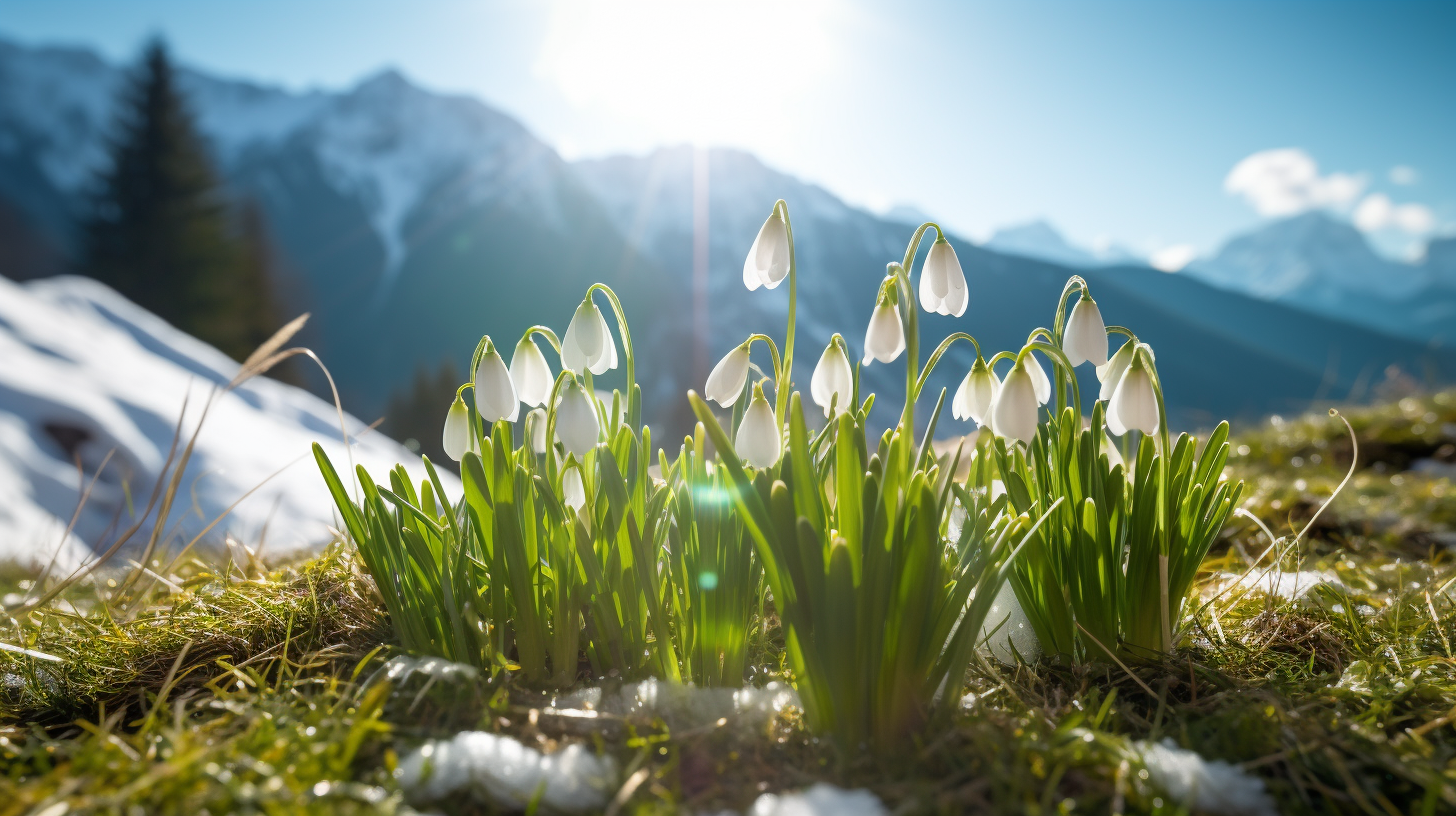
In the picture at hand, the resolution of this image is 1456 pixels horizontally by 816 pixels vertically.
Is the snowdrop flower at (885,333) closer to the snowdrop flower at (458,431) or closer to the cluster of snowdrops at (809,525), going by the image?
the cluster of snowdrops at (809,525)

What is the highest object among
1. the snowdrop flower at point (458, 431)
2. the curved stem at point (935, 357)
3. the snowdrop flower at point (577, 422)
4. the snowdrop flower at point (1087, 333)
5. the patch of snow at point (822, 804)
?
the snowdrop flower at point (1087, 333)

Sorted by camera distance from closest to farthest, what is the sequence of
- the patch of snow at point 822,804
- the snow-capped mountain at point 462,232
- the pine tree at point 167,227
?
the patch of snow at point 822,804, the pine tree at point 167,227, the snow-capped mountain at point 462,232

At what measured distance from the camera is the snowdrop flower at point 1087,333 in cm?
154

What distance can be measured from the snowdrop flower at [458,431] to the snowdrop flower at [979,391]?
1132mm

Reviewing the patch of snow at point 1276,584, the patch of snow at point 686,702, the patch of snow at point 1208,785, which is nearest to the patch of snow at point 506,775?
the patch of snow at point 686,702

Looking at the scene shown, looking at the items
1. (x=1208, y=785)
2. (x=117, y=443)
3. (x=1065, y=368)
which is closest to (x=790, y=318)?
(x=1065, y=368)

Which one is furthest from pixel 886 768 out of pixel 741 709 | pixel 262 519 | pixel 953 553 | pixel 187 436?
pixel 187 436

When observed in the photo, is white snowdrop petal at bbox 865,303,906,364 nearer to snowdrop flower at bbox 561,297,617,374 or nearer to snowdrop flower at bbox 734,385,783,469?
snowdrop flower at bbox 734,385,783,469

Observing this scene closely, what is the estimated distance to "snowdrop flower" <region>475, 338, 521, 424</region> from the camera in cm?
146

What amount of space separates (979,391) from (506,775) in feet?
3.88

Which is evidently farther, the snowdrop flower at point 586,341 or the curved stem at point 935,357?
the snowdrop flower at point 586,341

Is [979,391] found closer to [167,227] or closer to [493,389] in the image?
[493,389]

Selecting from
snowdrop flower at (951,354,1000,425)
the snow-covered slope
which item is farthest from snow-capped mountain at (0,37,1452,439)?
snowdrop flower at (951,354,1000,425)

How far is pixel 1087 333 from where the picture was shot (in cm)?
154
